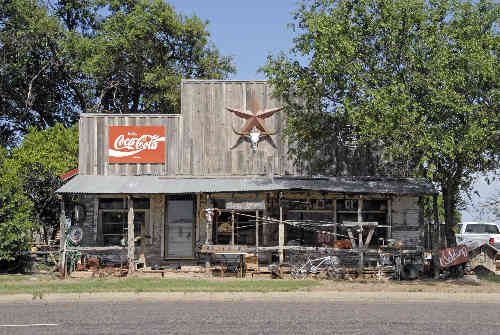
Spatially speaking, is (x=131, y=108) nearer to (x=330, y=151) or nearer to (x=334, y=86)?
(x=330, y=151)

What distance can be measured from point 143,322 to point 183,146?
13.0 meters

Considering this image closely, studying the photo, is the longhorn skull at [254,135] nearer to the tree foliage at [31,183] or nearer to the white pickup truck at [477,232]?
the tree foliage at [31,183]

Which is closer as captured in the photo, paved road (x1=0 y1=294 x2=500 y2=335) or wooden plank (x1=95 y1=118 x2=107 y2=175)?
paved road (x1=0 y1=294 x2=500 y2=335)

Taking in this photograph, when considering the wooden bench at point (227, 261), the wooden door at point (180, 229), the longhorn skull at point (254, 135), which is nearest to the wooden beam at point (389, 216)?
the longhorn skull at point (254, 135)

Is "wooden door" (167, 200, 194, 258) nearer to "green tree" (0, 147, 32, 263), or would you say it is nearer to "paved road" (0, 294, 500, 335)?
"green tree" (0, 147, 32, 263)

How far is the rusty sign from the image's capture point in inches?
758

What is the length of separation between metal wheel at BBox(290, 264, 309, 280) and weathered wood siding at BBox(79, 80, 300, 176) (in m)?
4.47

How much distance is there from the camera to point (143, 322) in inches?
426

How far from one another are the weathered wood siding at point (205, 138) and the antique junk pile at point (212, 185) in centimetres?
4

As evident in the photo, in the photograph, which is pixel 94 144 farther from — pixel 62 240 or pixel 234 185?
pixel 234 185

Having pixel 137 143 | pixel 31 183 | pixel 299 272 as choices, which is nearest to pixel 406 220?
pixel 299 272

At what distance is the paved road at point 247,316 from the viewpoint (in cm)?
1000

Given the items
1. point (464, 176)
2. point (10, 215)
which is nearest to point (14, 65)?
point (10, 215)

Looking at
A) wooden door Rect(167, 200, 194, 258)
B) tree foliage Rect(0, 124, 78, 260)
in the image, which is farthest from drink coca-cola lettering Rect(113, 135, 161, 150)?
tree foliage Rect(0, 124, 78, 260)
